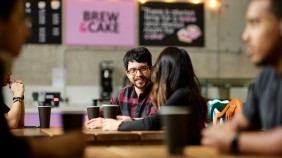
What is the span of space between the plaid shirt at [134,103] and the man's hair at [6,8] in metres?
2.28

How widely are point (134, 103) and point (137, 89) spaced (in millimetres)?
115

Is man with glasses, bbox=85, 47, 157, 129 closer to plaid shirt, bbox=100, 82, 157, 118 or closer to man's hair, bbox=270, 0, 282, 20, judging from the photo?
plaid shirt, bbox=100, 82, 157, 118

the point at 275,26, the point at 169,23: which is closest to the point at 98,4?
the point at 169,23

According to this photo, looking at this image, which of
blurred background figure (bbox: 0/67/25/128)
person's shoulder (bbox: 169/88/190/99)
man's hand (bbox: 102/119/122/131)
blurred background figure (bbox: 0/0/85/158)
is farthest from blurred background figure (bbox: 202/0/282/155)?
blurred background figure (bbox: 0/67/25/128)

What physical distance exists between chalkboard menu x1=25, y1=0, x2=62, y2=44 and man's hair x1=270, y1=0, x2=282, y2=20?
5819 millimetres

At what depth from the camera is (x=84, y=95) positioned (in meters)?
7.40

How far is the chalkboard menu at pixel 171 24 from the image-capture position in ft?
25.4

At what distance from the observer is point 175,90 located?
298 cm

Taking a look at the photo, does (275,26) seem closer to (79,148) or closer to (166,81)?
(79,148)

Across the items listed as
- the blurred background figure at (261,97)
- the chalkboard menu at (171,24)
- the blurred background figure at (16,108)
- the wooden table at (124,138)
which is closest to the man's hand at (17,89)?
the blurred background figure at (16,108)

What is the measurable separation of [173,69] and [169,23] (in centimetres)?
492

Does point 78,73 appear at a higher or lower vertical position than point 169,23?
lower

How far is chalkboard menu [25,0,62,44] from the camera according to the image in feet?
23.8

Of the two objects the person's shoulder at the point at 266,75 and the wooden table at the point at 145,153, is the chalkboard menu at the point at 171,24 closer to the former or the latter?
the person's shoulder at the point at 266,75
